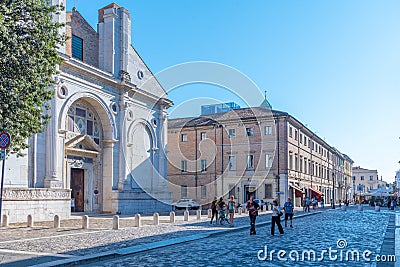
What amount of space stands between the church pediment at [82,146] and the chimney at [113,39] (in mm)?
5465

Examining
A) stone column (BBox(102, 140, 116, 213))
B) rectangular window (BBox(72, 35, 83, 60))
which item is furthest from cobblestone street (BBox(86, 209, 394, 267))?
rectangular window (BBox(72, 35, 83, 60))

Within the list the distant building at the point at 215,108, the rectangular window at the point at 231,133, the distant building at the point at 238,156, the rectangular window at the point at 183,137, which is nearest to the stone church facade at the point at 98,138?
the distant building at the point at 238,156

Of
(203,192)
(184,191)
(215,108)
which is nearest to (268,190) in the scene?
(203,192)

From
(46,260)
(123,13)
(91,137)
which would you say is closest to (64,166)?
(91,137)

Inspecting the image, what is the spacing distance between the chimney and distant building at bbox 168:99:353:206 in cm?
2157

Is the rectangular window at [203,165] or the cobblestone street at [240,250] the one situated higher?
the rectangular window at [203,165]

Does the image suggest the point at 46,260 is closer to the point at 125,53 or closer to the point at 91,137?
the point at 91,137

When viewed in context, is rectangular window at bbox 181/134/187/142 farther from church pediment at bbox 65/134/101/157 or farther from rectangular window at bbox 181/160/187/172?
church pediment at bbox 65/134/101/157

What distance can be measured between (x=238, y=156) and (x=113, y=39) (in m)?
23.9

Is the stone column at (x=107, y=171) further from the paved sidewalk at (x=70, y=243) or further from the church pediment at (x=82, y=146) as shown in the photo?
the paved sidewalk at (x=70, y=243)

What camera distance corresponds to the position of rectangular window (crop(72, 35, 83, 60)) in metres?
29.6

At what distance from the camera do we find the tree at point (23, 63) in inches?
532

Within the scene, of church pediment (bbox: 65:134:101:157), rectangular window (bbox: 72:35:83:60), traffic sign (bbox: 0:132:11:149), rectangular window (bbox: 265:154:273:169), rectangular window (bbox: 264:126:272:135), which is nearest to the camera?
traffic sign (bbox: 0:132:11:149)

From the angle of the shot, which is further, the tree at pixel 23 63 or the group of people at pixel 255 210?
the group of people at pixel 255 210
